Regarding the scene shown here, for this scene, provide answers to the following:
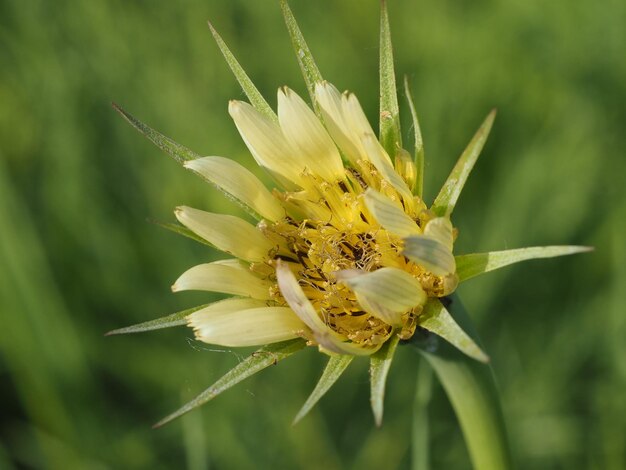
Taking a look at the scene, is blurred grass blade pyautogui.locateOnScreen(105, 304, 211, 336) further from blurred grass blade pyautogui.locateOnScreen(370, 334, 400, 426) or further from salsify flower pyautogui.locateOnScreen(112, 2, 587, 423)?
blurred grass blade pyautogui.locateOnScreen(370, 334, 400, 426)

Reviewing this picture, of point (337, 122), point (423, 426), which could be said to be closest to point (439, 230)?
point (337, 122)

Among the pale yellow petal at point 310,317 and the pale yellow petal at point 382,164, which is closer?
the pale yellow petal at point 310,317

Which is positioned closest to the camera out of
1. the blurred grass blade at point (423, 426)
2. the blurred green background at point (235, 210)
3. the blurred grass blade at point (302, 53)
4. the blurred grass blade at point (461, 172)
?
the blurred grass blade at point (461, 172)

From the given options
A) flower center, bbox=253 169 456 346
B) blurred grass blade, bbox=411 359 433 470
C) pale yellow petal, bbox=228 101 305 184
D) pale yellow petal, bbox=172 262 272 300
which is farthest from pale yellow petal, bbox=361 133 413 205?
blurred grass blade, bbox=411 359 433 470

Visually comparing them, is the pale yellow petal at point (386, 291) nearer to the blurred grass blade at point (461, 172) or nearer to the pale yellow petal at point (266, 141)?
the blurred grass blade at point (461, 172)

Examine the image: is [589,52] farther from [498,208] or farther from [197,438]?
[197,438]

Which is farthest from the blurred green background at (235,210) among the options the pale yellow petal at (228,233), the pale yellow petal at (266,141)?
the pale yellow petal at (266,141)

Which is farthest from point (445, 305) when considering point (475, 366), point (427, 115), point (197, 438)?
point (427, 115)

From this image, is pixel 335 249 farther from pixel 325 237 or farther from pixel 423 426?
pixel 423 426

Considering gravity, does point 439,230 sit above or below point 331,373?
above
